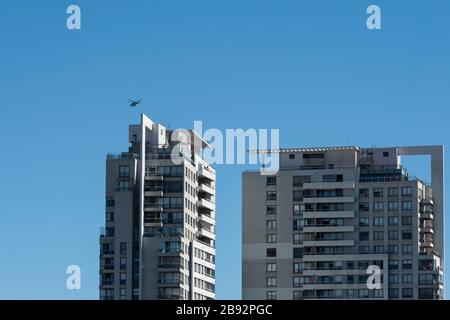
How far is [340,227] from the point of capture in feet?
406

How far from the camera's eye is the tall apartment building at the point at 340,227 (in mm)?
121812

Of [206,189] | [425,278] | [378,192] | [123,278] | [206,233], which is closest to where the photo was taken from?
[123,278]

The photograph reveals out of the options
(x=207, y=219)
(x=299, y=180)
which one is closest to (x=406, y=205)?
(x=299, y=180)

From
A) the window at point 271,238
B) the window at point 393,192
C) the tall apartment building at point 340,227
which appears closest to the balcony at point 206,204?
the tall apartment building at point 340,227

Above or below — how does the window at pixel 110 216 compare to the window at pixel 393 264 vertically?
above

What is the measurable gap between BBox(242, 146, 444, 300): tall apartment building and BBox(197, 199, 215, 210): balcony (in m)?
5.09

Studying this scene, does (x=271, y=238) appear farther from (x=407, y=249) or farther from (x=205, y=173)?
(x=407, y=249)

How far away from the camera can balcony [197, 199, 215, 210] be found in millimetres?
118250

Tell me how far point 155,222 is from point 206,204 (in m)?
6.86

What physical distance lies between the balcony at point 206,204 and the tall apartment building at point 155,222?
0.27ft

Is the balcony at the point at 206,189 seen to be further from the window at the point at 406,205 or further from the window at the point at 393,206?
the window at the point at 406,205

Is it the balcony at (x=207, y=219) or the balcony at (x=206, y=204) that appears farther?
the balcony at (x=207, y=219)
